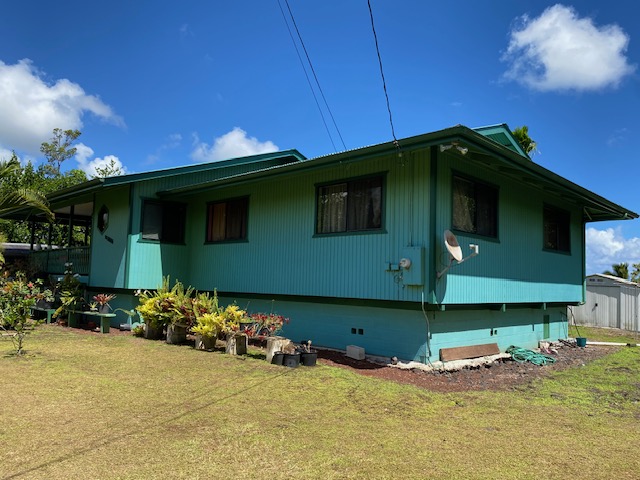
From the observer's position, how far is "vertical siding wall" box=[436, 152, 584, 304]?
8453mm

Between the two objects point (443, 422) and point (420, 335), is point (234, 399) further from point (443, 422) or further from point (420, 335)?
point (420, 335)

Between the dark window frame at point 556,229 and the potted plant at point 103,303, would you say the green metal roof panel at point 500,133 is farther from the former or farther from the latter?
the potted plant at point 103,303

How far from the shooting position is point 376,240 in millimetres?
8891

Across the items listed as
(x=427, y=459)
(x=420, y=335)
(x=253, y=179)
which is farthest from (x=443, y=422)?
(x=253, y=179)

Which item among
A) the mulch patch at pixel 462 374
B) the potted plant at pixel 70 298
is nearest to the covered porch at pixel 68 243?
the potted plant at pixel 70 298

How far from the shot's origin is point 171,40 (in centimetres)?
1051

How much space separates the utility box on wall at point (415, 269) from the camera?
8.05 meters

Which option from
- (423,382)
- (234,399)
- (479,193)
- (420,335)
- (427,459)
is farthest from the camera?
(479,193)

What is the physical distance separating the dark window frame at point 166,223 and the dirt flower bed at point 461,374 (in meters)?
5.82

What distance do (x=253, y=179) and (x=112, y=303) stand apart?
5261 millimetres

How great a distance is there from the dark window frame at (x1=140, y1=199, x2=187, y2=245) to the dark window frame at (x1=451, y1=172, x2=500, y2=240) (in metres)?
7.64

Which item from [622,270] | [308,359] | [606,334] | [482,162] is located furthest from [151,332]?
[622,270]

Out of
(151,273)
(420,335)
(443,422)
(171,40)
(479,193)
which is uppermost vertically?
(171,40)

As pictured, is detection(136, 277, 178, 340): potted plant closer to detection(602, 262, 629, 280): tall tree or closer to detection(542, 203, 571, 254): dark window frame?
detection(542, 203, 571, 254): dark window frame
